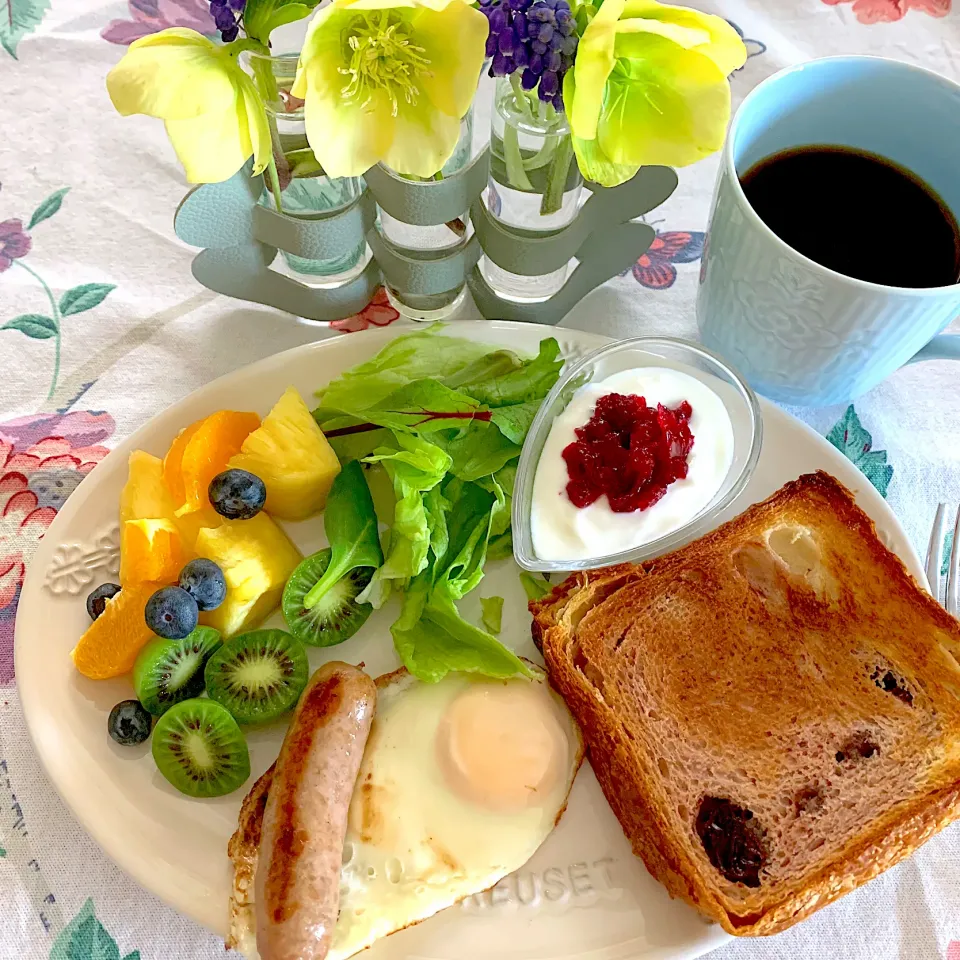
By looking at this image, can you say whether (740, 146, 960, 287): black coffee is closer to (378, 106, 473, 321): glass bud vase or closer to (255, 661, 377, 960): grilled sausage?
(378, 106, 473, 321): glass bud vase

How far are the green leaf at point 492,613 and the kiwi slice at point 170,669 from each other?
1.77ft

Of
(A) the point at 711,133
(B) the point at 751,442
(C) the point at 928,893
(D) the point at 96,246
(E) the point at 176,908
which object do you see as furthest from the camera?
(D) the point at 96,246

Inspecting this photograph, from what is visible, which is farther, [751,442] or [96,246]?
[96,246]

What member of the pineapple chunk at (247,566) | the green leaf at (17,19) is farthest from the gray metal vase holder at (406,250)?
the green leaf at (17,19)

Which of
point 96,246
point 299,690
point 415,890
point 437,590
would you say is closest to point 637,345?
point 437,590

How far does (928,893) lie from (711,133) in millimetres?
1453

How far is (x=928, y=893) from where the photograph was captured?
1640mm

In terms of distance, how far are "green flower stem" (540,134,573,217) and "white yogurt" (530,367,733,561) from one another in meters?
0.39

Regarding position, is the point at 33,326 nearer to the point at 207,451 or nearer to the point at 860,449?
the point at 207,451

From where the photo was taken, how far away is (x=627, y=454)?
170cm

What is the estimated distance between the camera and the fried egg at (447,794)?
5.04 ft

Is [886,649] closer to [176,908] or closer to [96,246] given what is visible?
[176,908]

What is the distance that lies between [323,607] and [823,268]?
1.14 m

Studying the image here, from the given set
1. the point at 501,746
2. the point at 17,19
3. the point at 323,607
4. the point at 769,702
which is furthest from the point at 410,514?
the point at 17,19
